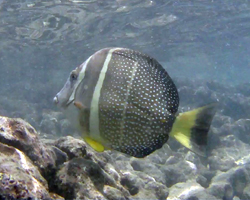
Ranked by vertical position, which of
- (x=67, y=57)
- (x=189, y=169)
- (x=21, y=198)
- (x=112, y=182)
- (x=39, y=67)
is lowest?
(x=39, y=67)

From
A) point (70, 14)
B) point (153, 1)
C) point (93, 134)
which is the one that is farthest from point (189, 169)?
point (70, 14)

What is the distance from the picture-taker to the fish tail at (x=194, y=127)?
181 centimetres

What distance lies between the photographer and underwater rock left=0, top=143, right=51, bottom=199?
151 centimetres


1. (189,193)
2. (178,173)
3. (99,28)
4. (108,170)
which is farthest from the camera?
(99,28)

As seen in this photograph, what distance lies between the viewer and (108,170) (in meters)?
3.43

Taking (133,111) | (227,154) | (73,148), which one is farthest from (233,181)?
(133,111)

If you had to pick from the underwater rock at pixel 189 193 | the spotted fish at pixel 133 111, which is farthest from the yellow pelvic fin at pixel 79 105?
the underwater rock at pixel 189 193

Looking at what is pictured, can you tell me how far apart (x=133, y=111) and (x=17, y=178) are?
0.97m

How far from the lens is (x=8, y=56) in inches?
1130

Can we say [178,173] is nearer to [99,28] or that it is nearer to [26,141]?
[26,141]

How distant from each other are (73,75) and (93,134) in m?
0.57

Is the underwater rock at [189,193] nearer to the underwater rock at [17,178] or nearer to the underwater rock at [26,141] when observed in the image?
the underwater rock at [26,141]

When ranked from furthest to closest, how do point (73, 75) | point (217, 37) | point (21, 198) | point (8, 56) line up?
point (8, 56) → point (217, 37) → point (73, 75) → point (21, 198)

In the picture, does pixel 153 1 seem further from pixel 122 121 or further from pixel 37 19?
pixel 122 121
